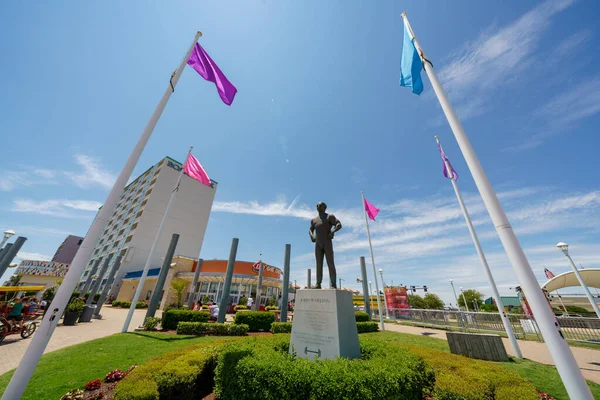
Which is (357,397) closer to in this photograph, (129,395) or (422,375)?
(422,375)

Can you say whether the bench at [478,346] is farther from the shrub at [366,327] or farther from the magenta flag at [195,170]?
the magenta flag at [195,170]

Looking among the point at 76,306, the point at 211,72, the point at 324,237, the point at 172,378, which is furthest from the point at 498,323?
the point at 76,306

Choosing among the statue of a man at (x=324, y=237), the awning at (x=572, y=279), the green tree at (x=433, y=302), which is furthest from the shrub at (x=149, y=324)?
the green tree at (x=433, y=302)

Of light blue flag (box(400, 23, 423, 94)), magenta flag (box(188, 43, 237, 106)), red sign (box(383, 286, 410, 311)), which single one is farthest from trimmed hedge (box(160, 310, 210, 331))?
red sign (box(383, 286, 410, 311))

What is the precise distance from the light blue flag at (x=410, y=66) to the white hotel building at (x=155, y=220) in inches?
1674

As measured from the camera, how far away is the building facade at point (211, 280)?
28.8 metres

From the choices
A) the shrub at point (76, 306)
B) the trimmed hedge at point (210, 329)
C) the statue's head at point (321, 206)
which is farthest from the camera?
the shrub at point (76, 306)

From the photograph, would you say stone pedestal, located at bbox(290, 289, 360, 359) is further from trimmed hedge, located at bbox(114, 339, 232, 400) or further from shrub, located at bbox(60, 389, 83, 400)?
shrub, located at bbox(60, 389, 83, 400)

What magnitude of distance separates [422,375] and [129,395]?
5.41 metres

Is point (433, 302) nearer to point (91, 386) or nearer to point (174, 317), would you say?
point (174, 317)

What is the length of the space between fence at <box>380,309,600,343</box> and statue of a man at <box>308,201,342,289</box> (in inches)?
498

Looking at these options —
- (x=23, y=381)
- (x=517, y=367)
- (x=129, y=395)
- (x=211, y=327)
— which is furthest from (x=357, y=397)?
(x=211, y=327)

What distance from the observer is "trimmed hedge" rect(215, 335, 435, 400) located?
3523 mm

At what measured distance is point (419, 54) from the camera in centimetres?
613
